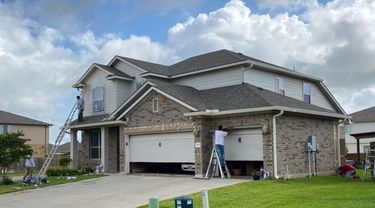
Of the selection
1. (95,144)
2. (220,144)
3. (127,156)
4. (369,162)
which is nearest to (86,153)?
(95,144)

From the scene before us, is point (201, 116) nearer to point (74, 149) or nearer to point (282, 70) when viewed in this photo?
point (282, 70)

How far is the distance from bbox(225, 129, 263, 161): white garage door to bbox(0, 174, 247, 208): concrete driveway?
166cm

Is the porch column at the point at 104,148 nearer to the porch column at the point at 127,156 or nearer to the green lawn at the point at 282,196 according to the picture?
the porch column at the point at 127,156

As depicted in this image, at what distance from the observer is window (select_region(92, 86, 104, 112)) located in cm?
3011

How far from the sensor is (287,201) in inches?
514

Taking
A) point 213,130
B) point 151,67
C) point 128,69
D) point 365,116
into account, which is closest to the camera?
point 213,130

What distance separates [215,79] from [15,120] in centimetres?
3112

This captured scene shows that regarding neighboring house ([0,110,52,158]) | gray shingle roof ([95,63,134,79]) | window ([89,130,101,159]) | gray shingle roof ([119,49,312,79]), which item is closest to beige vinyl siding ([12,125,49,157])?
neighboring house ([0,110,52,158])

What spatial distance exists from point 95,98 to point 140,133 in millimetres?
6754

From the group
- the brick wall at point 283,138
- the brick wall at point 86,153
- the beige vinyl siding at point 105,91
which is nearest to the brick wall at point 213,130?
the brick wall at point 283,138

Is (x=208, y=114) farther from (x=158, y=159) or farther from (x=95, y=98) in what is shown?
(x=95, y=98)

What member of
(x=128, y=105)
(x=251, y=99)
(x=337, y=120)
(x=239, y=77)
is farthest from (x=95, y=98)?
(x=337, y=120)

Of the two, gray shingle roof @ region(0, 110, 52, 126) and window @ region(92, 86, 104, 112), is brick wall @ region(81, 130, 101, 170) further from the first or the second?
gray shingle roof @ region(0, 110, 52, 126)

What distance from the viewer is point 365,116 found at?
55969mm
